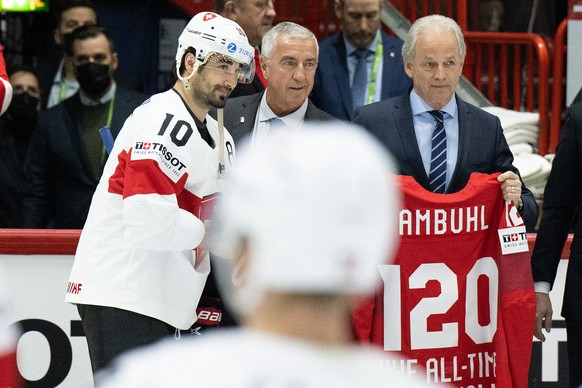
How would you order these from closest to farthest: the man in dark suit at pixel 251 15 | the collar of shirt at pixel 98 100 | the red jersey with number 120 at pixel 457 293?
the red jersey with number 120 at pixel 457 293 → the man in dark suit at pixel 251 15 → the collar of shirt at pixel 98 100

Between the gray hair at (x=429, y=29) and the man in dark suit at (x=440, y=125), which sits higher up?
the gray hair at (x=429, y=29)

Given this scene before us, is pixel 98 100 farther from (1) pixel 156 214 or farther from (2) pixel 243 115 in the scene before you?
(1) pixel 156 214

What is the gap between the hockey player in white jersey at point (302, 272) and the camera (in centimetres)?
188

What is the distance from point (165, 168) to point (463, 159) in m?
1.27

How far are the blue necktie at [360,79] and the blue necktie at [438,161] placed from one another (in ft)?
5.02

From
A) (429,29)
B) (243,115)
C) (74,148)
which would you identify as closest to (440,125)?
(429,29)

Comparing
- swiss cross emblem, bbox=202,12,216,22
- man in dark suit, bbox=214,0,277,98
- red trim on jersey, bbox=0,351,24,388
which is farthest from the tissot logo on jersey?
man in dark suit, bbox=214,0,277,98

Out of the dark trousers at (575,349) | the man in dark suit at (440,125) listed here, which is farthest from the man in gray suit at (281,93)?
the dark trousers at (575,349)

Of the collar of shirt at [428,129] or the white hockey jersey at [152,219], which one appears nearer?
the white hockey jersey at [152,219]

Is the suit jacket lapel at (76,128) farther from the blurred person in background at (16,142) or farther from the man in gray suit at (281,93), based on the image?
the man in gray suit at (281,93)

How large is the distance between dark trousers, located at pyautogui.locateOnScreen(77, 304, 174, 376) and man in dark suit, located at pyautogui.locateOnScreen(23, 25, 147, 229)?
1.96m

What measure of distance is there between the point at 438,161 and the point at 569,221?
1.81ft

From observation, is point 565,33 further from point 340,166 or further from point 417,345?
point 340,166

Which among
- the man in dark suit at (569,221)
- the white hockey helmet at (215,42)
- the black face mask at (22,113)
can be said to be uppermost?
the white hockey helmet at (215,42)
